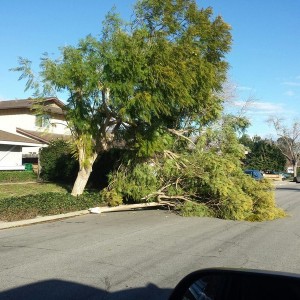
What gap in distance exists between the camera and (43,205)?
14461 millimetres

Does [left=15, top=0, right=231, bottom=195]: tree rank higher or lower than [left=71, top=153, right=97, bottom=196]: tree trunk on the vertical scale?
higher

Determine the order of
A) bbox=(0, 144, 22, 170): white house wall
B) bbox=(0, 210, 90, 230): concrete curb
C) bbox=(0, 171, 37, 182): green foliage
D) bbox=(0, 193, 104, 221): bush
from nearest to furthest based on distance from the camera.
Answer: bbox=(0, 210, 90, 230): concrete curb → bbox=(0, 193, 104, 221): bush → bbox=(0, 171, 37, 182): green foliage → bbox=(0, 144, 22, 170): white house wall

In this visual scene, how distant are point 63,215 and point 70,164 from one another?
1128 centimetres

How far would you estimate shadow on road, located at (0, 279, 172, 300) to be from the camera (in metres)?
5.92

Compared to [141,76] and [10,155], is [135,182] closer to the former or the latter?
[141,76]

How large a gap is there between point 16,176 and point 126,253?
767 inches

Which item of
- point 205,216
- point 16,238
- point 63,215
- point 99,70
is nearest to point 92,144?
point 99,70

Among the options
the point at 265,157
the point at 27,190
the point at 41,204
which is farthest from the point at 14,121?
the point at 265,157

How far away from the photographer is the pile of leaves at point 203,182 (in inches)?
589

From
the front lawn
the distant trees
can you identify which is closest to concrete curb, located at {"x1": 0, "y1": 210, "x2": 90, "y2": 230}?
the front lawn

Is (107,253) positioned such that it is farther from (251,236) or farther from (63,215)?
(63,215)

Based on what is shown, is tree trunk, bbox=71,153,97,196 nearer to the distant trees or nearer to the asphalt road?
the asphalt road

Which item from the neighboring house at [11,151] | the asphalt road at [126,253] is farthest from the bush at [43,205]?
the neighboring house at [11,151]

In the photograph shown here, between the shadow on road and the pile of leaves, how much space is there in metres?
8.84
